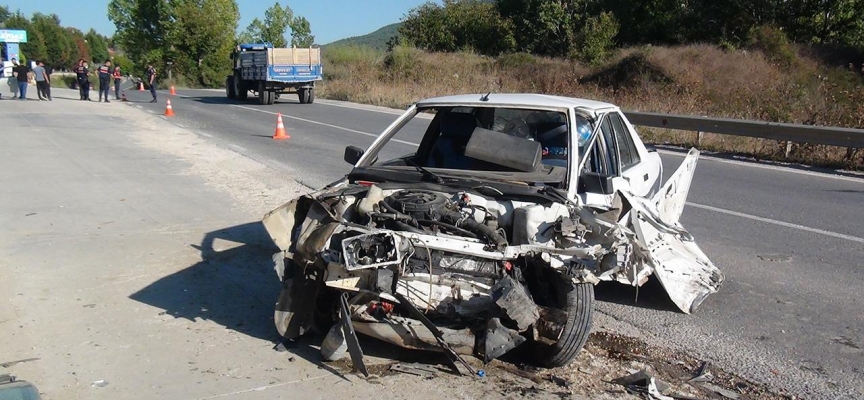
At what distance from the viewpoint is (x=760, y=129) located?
1366 centimetres

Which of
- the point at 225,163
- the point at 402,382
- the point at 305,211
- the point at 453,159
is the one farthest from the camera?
the point at 225,163

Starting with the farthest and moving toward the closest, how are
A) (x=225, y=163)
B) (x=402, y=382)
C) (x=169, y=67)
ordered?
(x=169, y=67), (x=225, y=163), (x=402, y=382)

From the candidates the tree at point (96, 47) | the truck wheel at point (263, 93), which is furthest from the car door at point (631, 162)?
the tree at point (96, 47)

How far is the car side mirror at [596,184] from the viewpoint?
461 cm

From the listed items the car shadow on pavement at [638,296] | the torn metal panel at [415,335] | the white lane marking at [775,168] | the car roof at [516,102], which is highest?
the car roof at [516,102]

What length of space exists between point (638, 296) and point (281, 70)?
26409 millimetres

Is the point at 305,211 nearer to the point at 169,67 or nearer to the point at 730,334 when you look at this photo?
the point at 730,334

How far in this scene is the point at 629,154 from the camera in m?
6.27

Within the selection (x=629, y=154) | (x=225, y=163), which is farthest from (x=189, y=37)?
(x=629, y=154)

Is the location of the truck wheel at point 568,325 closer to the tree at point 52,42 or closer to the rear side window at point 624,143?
the rear side window at point 624,143

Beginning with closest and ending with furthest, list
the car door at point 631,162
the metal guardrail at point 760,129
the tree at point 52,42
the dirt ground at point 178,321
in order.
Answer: the dirt ground at point 178,321
the car door at point 631,162
the metal guardrail at point 760,129
the tree at point 52,42

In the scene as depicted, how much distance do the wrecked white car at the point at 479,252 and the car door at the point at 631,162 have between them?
650mm

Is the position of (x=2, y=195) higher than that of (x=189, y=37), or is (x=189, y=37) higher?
(x=189, y=37)

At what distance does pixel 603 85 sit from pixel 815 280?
27.0 meters
